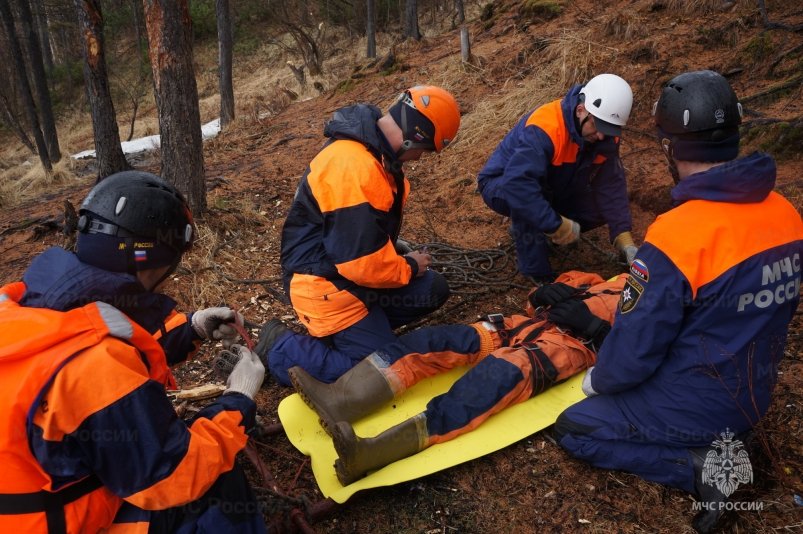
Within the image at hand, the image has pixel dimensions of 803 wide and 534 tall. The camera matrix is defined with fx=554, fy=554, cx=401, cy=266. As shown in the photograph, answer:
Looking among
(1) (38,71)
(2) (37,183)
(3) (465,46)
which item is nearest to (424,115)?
(3) (465,46)

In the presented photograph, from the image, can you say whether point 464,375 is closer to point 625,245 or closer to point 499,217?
point 625,245

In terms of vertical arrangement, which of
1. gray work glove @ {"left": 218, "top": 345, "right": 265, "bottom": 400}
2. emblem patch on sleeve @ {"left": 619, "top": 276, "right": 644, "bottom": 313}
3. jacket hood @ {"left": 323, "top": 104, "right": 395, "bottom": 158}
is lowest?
gray work glove @ {"left": 218, "top": 345, "right": 265, "bottom": 400}

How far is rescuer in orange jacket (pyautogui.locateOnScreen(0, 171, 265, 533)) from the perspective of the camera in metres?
1.41

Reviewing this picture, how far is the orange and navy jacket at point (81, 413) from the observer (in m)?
1.40

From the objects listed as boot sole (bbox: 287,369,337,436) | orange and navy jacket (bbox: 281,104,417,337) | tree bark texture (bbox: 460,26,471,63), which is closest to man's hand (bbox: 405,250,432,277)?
orange and navy jacket (bbox: 281,104,417,337)

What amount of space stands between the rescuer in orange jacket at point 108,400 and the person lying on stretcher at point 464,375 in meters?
0.71

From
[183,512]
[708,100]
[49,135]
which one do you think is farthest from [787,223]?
[49,135]

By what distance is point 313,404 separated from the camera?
2656 mm

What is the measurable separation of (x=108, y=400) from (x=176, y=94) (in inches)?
153

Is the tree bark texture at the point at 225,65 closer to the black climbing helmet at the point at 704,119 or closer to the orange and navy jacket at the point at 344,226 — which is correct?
the orange and navy jacket at the point at 344,226

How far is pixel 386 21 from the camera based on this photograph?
18891 mm

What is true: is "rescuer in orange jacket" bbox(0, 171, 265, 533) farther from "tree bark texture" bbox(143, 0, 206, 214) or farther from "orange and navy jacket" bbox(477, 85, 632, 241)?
"tree bark texture" bbox(143, 0, 206, 214)

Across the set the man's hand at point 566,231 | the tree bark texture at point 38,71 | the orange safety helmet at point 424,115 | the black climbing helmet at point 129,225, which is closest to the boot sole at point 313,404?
the black climbing helmet at point 129,225

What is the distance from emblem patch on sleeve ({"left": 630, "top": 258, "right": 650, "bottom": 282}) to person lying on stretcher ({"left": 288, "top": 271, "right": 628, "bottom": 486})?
869mm
